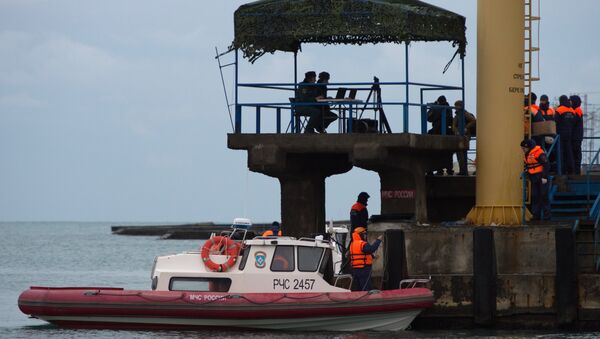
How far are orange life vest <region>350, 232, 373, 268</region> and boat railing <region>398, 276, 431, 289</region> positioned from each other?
72 cm

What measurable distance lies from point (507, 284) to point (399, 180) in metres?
3.84

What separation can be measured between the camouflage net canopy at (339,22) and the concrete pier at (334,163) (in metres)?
2.03

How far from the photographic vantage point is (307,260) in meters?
24.8

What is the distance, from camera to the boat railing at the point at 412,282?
24.7 meters

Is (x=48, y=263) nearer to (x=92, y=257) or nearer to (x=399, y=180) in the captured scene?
(x=92, y=257)

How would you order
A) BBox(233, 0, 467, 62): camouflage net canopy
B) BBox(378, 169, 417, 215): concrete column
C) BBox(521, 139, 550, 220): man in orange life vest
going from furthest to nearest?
1. BBox(378, 169, 417, 215): concrete column
2. BBox(233, 0, 467, 62): camouflage net canopy
3. BBox(521, 139, 550, 220): man in orange life vest

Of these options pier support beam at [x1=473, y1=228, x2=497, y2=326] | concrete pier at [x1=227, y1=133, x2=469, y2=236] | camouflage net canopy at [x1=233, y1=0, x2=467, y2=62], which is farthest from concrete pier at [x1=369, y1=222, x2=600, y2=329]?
camouflage net canopy at [x1=233, y1=0, x2=467, y2=62]

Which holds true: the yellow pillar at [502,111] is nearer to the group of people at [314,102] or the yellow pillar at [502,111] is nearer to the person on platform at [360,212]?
the person on platform at [360,212]

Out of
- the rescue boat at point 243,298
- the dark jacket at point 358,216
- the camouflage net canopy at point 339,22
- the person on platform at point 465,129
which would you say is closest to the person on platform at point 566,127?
the person on platform at point 465,129

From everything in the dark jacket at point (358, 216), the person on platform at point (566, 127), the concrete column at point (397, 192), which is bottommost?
the dark jacket at point (358, 216)

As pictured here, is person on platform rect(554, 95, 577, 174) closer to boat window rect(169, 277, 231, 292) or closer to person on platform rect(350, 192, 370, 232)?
person on platform rect(350, 192, 370, 232)

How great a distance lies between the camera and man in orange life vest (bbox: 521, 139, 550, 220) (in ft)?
85.0

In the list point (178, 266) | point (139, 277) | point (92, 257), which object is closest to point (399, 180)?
point (178, 266)

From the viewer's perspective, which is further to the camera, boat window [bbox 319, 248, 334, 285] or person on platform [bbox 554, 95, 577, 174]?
person on platform [bbox 554, 95, 577, 174]
